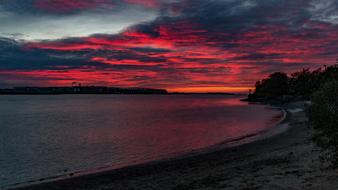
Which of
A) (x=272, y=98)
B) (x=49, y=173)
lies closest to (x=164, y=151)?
(x=49, y=173)

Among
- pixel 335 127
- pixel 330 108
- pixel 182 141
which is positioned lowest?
pixel 182 141

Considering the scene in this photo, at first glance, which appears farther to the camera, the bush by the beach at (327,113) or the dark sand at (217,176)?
the dark sand at (217,176)

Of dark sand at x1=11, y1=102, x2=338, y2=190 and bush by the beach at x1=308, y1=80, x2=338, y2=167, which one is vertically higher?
bush by the beach at x1=308, y1=80, x2=338, y2=167

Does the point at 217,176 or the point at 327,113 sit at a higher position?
the point at 327,113

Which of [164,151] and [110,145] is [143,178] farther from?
[110,145]

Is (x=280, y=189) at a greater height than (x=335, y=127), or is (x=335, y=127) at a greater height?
(x=335, y=127)

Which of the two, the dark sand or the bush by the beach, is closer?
the bush by the beach

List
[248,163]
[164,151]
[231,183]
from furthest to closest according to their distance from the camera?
[164,151], [248,163], [231,183]

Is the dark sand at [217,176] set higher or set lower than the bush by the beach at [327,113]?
lower

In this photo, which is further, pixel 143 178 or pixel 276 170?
pixel 143 178

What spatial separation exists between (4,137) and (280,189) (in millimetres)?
42911

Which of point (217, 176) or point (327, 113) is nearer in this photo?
point (327, 113)

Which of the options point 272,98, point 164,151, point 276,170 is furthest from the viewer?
point 272,98

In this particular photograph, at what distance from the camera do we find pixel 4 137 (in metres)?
45.0
